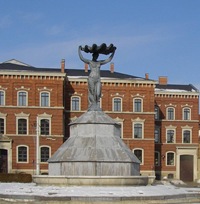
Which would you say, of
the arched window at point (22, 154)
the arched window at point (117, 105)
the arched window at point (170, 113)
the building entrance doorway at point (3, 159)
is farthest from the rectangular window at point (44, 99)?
the arched window at point (170, 113)

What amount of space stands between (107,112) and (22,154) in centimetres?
1109

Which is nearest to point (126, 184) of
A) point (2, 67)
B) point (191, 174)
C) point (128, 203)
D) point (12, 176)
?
point (128, 203)

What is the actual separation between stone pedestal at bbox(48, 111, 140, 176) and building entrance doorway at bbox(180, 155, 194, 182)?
45.6 metres

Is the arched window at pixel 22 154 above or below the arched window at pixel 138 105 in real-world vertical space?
below

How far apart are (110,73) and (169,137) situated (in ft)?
37.3

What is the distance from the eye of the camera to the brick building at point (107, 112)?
61.3 meters

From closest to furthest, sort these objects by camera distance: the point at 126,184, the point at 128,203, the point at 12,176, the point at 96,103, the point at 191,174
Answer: the point at 128,203 < the point at 126,184 < the point at 96,103 < the point at 12,176 < the point at 191,174

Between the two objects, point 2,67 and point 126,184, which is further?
point 2,67

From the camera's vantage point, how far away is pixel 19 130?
6141 centimetres

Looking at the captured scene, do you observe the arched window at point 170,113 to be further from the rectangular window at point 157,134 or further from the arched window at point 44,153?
Answer: the arched window at point 44,153

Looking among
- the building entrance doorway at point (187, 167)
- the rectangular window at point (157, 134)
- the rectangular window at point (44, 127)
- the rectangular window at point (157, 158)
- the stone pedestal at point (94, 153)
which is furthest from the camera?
the rectangular window at point (157, 134)

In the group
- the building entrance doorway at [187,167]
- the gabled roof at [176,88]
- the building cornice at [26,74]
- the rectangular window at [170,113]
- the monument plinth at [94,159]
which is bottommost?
the building entrance doorway at [187,167]

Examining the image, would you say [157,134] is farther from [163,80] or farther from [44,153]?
[44,153]

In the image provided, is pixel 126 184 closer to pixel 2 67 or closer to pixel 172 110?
pixel 2 67
